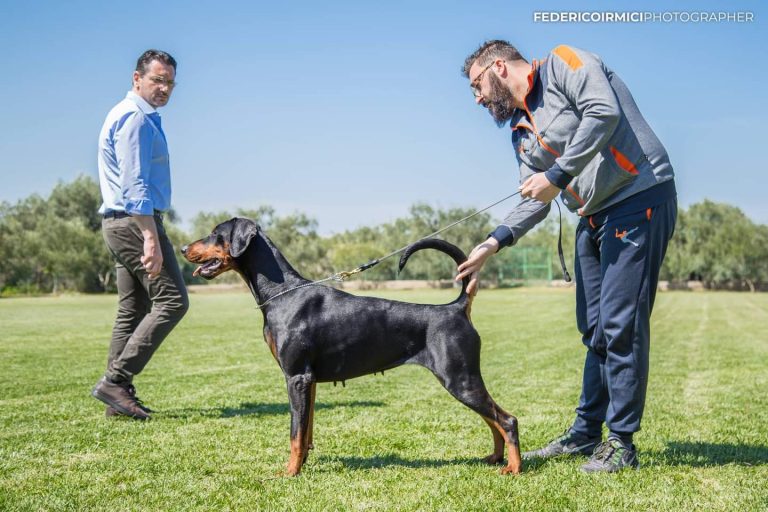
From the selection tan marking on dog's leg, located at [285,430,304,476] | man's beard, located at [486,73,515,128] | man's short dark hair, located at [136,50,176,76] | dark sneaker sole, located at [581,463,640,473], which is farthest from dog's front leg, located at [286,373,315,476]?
man's short dark hair, located at [136,50,176,76]

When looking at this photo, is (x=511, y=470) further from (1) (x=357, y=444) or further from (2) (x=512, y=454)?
(1) (x=357, y=444)

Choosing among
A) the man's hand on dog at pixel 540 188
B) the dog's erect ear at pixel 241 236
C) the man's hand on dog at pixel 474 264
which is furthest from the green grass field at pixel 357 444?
the man's hand on dog at pixel 540 188

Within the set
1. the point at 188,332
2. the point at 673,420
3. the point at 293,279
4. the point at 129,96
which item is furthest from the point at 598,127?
the point at 188,332

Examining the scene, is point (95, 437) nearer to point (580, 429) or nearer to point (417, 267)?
point (580, 429)

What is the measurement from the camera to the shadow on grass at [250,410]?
22.0ft


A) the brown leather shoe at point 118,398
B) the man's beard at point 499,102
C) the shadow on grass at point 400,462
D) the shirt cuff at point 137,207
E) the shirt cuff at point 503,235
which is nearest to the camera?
the man's beard at point 499,102

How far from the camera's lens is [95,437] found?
5.54m

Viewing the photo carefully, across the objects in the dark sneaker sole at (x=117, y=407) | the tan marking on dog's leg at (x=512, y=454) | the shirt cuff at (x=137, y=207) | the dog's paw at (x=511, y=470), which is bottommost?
the dark sneaker sole at (x=117, y=407)

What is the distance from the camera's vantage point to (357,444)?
5371 mm

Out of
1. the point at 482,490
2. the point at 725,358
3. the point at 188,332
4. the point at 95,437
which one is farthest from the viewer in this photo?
the point at 188,332

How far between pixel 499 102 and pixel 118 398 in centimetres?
432

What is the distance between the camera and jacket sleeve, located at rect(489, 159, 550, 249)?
4891mm

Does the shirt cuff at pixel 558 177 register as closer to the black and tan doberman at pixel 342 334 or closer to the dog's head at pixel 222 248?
the black and tan doberman at pixel 342 334

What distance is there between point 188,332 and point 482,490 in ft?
50.0
